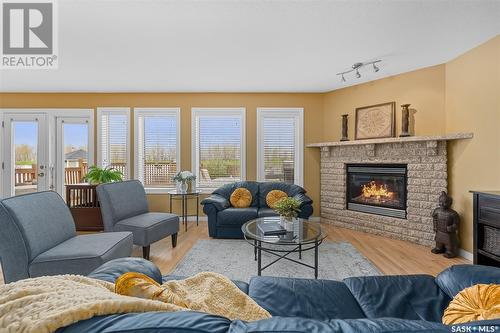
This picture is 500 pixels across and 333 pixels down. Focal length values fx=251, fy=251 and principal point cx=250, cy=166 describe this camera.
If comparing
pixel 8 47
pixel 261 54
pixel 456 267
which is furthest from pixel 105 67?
pixel 456 267

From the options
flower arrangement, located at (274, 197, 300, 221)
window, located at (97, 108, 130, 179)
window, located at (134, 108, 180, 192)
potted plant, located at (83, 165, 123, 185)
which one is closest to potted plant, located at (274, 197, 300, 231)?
flower arrangement, located at (274, 197, 300, 221)

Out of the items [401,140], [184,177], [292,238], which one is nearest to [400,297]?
[292,238]

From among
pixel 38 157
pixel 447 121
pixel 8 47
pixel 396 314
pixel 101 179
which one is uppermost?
pixel 8 47

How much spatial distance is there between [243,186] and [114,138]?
282cm

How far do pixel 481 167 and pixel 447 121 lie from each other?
2.89 ft

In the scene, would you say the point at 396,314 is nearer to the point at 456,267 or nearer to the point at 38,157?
the point at 456,267

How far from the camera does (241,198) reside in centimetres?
444

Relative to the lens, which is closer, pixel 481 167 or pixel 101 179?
pixel 481 167

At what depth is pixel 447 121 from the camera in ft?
12.0

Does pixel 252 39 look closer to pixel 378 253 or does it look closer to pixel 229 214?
pixel 229 214

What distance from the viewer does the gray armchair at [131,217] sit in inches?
122

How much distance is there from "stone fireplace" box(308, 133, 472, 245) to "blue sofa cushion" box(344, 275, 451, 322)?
250 centimetres

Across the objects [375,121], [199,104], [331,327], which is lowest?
[331,327]

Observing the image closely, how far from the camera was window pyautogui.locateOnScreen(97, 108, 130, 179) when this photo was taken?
5051 millimetres
